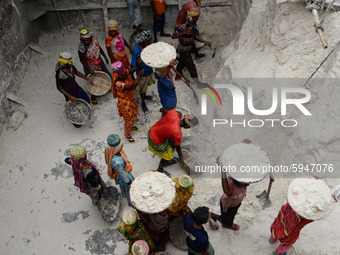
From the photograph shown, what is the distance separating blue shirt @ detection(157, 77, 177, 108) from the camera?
12.8 feet

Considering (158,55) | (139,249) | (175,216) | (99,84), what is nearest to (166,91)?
(158,55)

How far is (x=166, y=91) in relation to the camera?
404cm

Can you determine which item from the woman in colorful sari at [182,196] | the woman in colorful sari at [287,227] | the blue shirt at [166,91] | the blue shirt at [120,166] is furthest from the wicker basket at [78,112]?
the woman in colorful sari at [287,227]

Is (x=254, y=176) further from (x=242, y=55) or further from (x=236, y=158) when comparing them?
(x=242, y=55)

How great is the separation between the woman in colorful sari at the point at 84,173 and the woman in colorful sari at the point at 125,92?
1076mm

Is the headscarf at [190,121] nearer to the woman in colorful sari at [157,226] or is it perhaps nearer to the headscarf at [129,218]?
the woman in colorful sari at [157,226]

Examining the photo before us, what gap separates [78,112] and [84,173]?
161 centimetres

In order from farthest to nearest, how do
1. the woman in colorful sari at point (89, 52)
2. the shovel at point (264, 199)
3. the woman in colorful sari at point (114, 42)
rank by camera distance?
the woman in colorful sari at point (114, 42)
the woman in colorful sari at point (89, 52)
the shovel at point (264, 199)

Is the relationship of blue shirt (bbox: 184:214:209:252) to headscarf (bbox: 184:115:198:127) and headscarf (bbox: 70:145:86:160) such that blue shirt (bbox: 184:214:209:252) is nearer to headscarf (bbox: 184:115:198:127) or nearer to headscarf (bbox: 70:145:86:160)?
headscarf (bbox: 184:115:198:127)

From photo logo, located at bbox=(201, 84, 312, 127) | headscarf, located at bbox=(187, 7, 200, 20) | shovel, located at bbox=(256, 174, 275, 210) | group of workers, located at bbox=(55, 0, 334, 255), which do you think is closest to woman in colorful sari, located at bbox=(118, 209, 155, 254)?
group of workers, located at bbox=(55, 0, 334, 255)

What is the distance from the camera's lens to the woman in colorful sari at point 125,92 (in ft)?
12.7

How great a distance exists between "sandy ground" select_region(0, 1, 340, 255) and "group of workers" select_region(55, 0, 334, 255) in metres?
0.24

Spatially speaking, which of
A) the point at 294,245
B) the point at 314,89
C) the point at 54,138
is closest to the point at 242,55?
the point at 314,89

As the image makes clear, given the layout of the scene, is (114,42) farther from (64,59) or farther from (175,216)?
(175,216)
